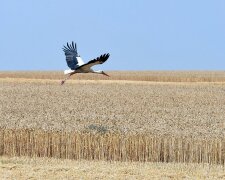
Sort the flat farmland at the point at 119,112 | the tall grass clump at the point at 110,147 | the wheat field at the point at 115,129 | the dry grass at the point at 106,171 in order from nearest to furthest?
the dry grass at the point at 106,171 → the tall grass clump at the point at 110,147 → the wheat field at the point at 115,129 → the flat farmland at the point at 119,112

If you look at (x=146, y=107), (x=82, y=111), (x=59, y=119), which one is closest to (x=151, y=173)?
(x=59, y=119)

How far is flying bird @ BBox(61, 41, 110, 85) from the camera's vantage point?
16.9 metres

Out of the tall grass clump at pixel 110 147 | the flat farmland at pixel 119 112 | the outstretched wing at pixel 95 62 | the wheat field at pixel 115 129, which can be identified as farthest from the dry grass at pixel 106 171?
the flat farmland at pixel 119 112

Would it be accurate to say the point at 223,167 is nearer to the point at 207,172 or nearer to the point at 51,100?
the point at 207,172

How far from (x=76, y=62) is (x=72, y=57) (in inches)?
14.7

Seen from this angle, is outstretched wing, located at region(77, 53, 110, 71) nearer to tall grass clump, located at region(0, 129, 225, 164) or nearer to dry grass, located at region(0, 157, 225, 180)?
tall grass clump, located at region(0, 129, 225, 164)

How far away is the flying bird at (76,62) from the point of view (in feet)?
55.5

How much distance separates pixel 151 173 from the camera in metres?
13.1

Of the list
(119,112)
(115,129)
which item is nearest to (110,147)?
(115,129)

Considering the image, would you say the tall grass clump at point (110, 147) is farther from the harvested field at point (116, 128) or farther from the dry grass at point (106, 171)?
the dry grass at point (106, 171)

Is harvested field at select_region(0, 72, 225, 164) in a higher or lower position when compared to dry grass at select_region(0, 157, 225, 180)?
higher

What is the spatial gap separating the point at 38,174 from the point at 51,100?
19386mm

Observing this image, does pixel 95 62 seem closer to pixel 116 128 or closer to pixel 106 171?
pixel 116 128

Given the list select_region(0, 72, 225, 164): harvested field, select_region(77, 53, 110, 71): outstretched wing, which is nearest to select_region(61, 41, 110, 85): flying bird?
select_region(77, 53, 110, 71): outstretched wing
